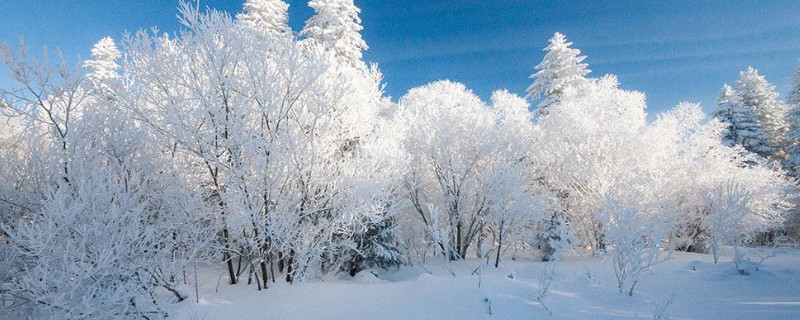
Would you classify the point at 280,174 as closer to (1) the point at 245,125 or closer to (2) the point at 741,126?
(1) the point at 245,125

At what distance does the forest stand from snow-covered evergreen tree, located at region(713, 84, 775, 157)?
1028 centimetres

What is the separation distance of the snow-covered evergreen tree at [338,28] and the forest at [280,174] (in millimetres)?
97

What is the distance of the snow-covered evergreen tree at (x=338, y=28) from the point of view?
17.9 metres

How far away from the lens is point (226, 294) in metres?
7.39

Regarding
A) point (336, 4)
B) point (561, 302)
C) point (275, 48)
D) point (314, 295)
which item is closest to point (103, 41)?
point (336, 4)

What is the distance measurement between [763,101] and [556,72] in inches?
699

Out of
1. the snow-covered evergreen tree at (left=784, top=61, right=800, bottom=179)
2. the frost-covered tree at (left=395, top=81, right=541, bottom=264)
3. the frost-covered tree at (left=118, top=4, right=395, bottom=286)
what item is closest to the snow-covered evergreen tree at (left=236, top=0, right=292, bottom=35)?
the frost-covered tree at (left=395, top=81, right=541, bottom=264)

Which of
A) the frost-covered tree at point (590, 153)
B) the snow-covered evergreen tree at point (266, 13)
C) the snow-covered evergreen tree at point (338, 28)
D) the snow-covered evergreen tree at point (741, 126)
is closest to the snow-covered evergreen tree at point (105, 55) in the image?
the snow-covered evergreen tree at point (266, 13)

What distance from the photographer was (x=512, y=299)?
6188mm

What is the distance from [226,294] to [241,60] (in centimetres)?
482

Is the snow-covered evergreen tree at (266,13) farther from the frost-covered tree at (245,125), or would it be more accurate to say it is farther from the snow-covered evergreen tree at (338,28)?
the frost-covered tree at (245,125)

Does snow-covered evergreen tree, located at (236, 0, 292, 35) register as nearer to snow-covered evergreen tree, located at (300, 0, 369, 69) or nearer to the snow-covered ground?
snow-covered evergreen tree, located at (300, 0, 369, 69)

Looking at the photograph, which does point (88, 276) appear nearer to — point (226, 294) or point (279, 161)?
point (226, 294)

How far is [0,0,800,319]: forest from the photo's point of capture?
5703mm
